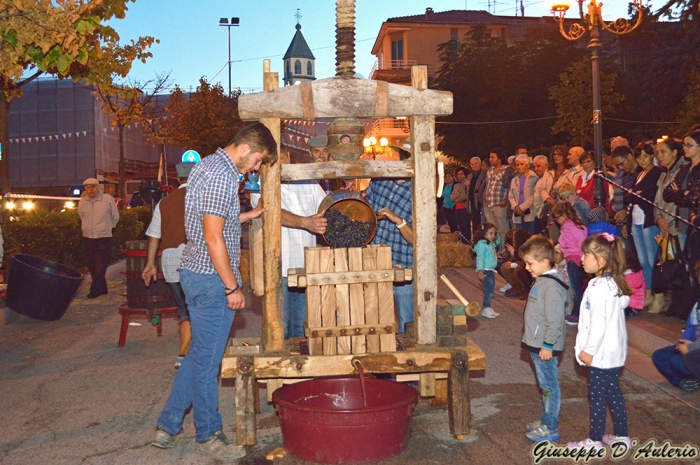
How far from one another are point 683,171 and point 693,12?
2608cm

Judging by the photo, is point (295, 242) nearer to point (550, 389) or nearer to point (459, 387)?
point (459, 387)

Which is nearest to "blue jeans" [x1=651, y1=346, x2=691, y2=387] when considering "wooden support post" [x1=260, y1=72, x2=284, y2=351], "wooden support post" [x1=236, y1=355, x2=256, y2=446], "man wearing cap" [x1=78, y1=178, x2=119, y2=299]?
"wooden support post" [x1=260, y1=72, x2=284, y2=351]

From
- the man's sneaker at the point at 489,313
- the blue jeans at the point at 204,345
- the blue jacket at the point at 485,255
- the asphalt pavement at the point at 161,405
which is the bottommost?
the asphalt pavement at the point at 161,405

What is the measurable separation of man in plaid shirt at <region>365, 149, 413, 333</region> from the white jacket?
5.98 feet

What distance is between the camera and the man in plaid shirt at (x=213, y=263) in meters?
5.20

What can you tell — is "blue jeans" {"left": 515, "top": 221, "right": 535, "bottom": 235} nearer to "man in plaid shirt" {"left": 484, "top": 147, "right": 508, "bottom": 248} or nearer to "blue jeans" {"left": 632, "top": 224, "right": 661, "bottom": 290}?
"man in plaid shirt" {"left": 484, "top": 147, "right": 508, "bottom": 248}

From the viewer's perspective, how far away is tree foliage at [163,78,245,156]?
4659cm

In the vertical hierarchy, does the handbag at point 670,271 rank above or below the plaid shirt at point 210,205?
below

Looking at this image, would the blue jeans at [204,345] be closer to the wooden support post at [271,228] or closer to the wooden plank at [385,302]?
the wooden support post at [271,228]

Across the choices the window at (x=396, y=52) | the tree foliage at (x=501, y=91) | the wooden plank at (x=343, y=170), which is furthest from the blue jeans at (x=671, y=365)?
the window at (x=396, y=52)

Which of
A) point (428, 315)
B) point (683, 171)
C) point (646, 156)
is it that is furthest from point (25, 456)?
point (646, 156)

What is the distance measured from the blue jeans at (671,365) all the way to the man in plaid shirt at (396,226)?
2.24 meters

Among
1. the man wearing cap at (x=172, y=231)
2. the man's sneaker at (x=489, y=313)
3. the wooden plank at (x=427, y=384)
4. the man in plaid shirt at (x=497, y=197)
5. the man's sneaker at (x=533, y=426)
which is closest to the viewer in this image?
the man's sneaker at (x=533, y=426)

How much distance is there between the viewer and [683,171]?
9.17m
